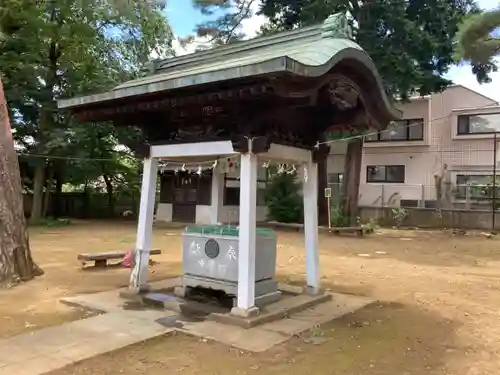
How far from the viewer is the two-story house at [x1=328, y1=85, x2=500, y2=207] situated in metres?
23.1

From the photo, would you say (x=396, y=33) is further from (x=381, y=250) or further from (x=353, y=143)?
(x=381, y=250)

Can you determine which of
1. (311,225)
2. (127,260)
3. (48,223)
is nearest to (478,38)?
(311,225)

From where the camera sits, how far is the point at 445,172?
77.3 feet

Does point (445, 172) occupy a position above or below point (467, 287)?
above

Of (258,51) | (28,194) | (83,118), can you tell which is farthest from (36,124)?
(258,51)

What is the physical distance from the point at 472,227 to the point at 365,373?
18.0m

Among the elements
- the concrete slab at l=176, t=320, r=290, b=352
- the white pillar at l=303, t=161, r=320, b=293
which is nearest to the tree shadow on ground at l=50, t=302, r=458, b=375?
the concrete slab at l=176, t=320, r=290, b=352

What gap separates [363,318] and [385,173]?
2066 centimetres

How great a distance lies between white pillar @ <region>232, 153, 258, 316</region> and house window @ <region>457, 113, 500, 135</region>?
68.8ft

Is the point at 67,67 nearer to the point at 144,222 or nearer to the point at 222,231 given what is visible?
the point at 144,222

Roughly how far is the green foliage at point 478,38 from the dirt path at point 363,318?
6.51 metres

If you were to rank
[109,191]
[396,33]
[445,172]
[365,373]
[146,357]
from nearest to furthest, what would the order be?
[365,373], [146,357], [396,33], [445,172], [109,191]

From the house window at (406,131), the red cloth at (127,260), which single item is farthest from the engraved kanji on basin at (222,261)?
the house window at (406,131)

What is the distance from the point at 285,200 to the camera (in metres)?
21.4
